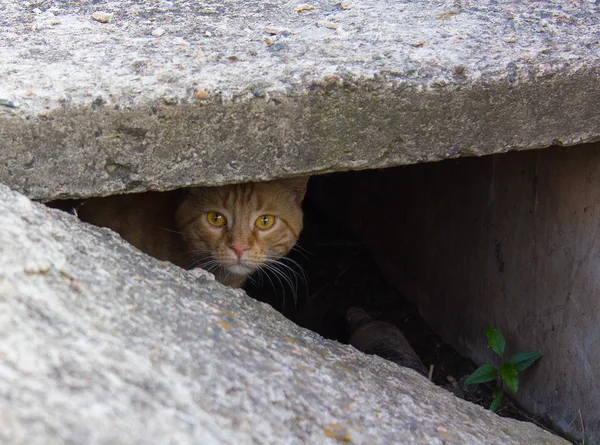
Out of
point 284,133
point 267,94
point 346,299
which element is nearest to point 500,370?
point 346,299

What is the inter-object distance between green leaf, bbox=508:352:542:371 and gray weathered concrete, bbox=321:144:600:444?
1.6 inches

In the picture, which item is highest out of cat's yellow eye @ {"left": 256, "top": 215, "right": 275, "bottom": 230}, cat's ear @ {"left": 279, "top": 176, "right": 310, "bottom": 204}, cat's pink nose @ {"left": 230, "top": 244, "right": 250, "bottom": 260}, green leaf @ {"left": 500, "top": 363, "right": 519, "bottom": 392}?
cat's ear @ {"left": 279, "top": 176, "right": 310, "bottom": 204}

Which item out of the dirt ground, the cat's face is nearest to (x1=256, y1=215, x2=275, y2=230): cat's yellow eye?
the cat's face

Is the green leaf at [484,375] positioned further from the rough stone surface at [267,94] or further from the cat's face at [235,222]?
the rough stone surface at [267,94]

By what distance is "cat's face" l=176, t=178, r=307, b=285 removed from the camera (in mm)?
3029

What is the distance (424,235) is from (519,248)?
3.46ft

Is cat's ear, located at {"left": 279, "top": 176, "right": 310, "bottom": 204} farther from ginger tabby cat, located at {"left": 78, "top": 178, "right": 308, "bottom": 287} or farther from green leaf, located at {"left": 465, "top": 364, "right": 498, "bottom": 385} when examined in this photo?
green leaf, located at {"left": 465, "top": 364, "right": 498, "bottom": 385}

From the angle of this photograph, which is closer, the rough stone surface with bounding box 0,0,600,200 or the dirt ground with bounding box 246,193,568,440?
the rough stone surface with bounding box 0,0,600,200

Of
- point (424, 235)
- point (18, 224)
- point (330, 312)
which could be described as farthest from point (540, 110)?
point (330, 312)

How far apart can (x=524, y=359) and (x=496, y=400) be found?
0.26 m

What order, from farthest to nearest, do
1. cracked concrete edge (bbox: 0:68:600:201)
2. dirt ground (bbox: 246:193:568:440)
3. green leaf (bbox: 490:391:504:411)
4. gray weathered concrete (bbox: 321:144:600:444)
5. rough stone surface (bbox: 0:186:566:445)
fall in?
dirt ground (bbox: 246:193:568:440)
green leaf (bbox: 490:391:504:411)
gray weathered concrete (bbox: 321:144:600:444)
cracked concrete edge (bbox: 0:68:600:201)
rough stone surface (bbox: 0:186:566:445)

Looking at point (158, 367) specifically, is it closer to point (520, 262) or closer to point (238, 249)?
point (238, 249)

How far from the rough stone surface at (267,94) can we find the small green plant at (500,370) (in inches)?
45.9

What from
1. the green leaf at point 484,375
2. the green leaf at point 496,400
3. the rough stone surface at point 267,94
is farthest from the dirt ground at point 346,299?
the rough stone surface at point 267,94
